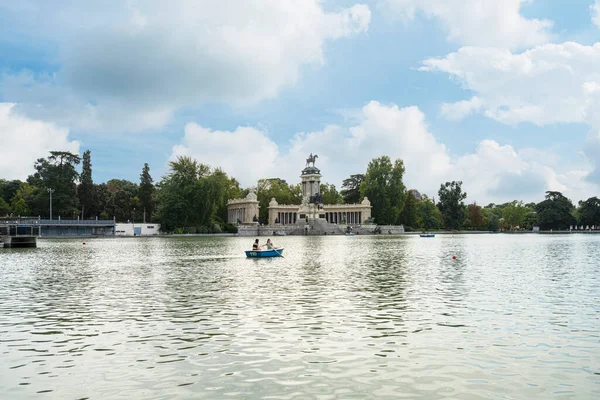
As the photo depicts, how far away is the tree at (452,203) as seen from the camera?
14988 centimetres

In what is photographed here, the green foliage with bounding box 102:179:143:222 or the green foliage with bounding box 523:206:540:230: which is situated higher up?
the green foliage with bounding box 102:179:143:222

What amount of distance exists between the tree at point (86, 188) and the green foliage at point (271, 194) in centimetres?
4324

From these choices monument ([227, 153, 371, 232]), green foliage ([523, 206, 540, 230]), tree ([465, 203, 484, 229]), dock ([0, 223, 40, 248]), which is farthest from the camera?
green foliage ([523, 206, 540, 230])

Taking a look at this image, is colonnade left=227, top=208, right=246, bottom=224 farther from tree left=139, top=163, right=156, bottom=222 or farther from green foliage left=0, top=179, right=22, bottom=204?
green foliage left=0, top=179, right=22, bottom=204

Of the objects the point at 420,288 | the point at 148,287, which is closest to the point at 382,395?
the point at 420,288

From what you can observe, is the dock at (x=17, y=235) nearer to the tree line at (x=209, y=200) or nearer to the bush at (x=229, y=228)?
the tree line at (x=209, y=200)

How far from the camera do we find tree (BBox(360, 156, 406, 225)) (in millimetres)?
136750

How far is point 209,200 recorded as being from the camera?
10356 cm

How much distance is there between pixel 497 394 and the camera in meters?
8.69

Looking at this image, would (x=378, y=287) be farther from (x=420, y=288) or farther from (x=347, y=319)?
(x=347, y=319)

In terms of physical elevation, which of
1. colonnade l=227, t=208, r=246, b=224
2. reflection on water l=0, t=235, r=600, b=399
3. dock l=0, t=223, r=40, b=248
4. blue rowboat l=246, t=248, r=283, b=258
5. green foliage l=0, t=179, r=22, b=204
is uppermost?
green foliage l=0, t=179, r=22, b=204

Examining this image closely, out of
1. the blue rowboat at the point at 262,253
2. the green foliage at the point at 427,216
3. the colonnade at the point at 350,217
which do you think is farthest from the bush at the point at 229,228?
the blue rowboat at the point at 262,253

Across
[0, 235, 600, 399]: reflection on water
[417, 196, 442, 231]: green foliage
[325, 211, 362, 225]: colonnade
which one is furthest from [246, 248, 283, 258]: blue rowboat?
[417, 196, 442, 231]: green foliage

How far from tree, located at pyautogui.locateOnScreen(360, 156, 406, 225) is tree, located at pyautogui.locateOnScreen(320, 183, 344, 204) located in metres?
15.1
